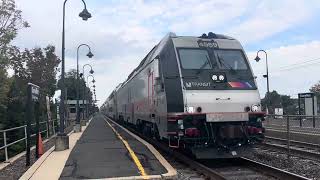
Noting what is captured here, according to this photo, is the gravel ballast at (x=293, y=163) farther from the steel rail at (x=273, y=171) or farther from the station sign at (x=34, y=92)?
the station sign at (x=34, y=92)

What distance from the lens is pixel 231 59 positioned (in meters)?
15.1

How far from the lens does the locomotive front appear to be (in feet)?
45.0

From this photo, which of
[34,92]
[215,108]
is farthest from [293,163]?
[34,92]

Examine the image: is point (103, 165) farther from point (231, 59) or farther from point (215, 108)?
point (231, 59)

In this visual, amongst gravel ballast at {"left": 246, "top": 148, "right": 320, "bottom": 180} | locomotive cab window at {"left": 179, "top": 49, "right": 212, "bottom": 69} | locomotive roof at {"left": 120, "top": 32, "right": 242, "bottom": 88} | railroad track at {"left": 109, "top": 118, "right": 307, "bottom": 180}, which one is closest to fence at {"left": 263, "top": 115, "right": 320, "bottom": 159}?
gravel ballast at {"left": 246, "top": 148, "right": 320, "bottom": 180}

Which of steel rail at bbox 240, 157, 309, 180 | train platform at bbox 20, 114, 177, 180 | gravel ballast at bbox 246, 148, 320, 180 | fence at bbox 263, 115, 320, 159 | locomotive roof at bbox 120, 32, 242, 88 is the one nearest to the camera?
steel rail at bbox 240, 157, 309, 180

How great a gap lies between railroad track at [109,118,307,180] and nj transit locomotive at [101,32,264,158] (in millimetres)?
476

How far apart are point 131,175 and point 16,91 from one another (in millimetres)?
38115

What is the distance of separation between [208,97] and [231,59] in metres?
1.82

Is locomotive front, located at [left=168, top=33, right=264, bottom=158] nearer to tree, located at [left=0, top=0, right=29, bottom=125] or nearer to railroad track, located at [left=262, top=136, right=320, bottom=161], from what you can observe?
railroad track, located at [left=262, top=136, right=320, bottom=161]

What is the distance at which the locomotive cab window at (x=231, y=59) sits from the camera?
48.9 ft

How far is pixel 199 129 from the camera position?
1379cm

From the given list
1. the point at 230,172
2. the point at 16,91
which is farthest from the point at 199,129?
the point at 16,91

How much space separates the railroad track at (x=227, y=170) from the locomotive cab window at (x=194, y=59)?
2.71 meters
